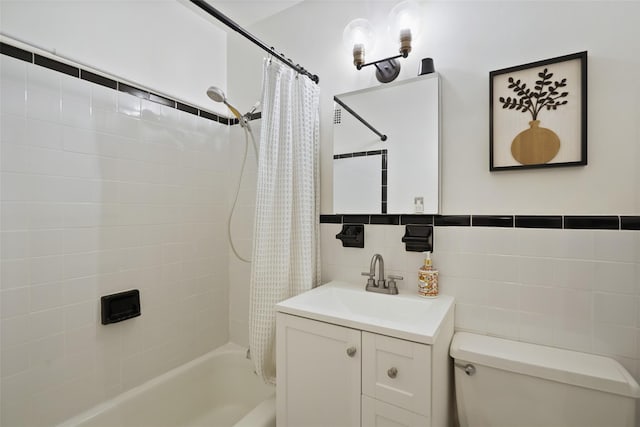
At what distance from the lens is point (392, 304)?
1.28 meters

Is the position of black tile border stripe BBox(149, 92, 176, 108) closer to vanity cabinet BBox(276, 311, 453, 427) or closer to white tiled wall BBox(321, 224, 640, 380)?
vanity cabinet BBox(276, 311, 453, 427)

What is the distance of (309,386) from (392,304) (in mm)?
473

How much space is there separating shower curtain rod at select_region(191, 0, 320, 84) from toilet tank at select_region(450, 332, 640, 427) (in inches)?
55.6

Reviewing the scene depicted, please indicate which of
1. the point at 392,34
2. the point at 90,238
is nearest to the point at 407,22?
the point at 392,34

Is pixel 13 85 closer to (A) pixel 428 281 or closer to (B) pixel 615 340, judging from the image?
(A) pixel 428 281

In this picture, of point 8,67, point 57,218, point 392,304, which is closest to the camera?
point 8,67

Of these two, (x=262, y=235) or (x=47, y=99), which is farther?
(x=262, y=235)

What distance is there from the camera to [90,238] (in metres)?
1.27

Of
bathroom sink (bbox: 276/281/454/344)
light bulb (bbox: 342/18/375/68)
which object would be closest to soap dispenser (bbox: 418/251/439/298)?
bathroom sink (bbox: 276/281/454/344)

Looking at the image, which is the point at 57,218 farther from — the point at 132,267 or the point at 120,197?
the point at 132,267

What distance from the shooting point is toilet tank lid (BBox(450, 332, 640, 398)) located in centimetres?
87

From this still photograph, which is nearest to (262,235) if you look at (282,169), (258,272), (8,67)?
(258,272)

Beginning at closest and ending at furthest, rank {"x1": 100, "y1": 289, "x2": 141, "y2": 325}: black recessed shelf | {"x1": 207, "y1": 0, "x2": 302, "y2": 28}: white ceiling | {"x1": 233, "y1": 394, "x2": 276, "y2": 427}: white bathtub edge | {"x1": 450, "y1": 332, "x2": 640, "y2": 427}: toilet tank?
{"x1": 450, "y1": 332, "x2": 640, "y2": 427}: toilet tank, {"x1": 233, "y1": 394, "x2": 276, "y2": 427}: white bathtub edge, {"x1": 100, "y1": 289, "x2": 141, "y2": 325}: black recessed shelf, {"x1": 207, "y1": 0, "x2": 302, "y2": 28}: white ceiling

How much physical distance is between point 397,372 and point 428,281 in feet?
1.44
